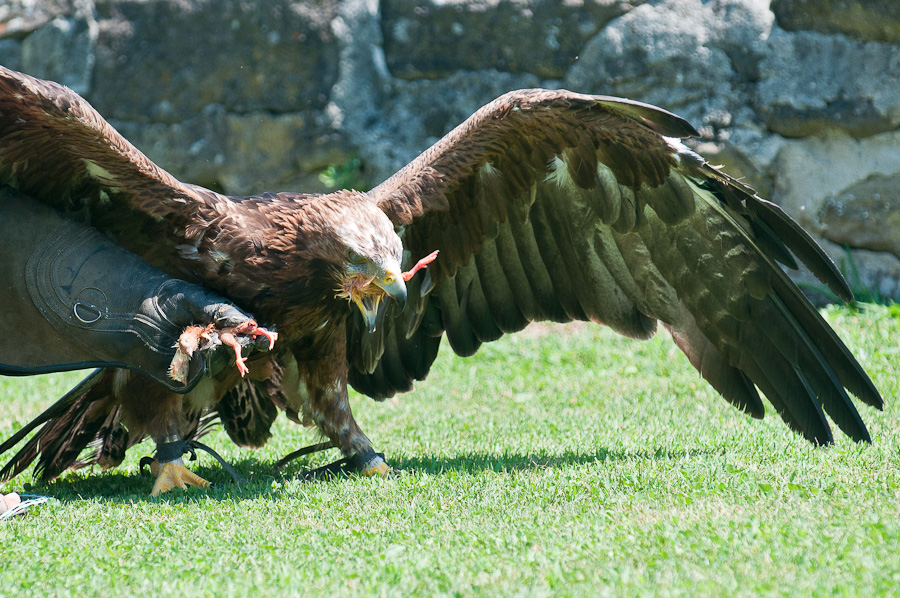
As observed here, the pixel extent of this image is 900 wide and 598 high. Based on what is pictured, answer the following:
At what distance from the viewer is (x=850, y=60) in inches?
310

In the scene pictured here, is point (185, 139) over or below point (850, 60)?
below

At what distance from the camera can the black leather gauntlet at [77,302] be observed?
4.16 meters

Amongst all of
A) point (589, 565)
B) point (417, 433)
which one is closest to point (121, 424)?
point (417, 433)

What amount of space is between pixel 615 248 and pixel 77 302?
2.75 m

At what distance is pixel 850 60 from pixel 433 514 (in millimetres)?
6142

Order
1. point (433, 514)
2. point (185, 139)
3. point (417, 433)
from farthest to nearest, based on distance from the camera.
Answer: point (185, 139) < point (417, 433) < point (433, 514)

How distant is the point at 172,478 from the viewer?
459 centimetres

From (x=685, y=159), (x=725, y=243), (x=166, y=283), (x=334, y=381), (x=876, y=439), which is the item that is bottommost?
(x=334, y=381)

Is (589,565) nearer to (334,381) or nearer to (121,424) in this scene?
(334,381)

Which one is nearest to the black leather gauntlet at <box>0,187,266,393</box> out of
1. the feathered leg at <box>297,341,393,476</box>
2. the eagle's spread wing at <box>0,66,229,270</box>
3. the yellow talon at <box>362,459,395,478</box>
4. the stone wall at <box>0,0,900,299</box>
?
the eagle's spread wing at <box>0,66,229,270</box>

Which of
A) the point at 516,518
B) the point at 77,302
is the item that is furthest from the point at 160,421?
the point at 516,518

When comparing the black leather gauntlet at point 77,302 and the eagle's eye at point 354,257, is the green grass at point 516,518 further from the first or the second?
the eagle's eye at point 354,257

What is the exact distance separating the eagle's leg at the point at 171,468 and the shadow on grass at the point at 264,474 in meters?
0.11

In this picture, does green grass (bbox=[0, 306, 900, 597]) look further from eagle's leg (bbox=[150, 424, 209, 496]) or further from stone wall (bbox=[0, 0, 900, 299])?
stone wall (bbox=[0, 0, 900, 299])
